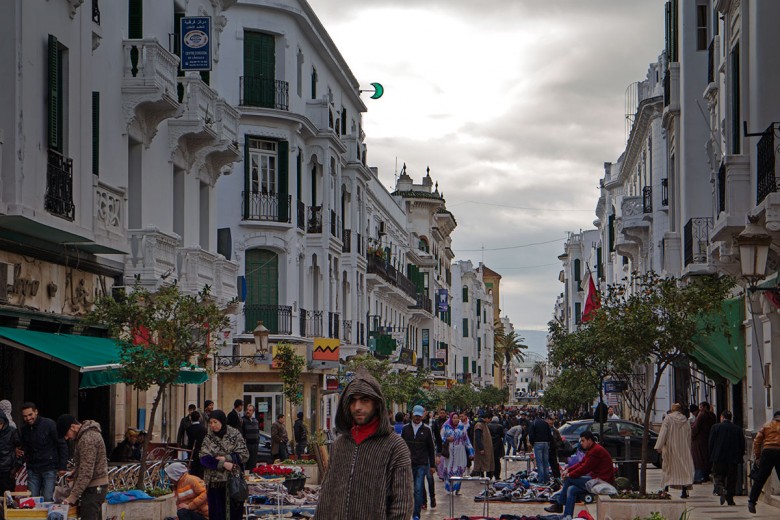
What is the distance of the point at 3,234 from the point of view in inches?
736

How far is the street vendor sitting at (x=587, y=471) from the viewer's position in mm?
18719

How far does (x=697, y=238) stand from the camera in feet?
98.4

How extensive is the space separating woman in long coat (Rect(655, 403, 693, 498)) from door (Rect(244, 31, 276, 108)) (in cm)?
2134

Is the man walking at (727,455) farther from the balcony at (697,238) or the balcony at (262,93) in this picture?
the balcony at (262,93)

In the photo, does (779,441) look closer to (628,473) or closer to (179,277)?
(628,473)

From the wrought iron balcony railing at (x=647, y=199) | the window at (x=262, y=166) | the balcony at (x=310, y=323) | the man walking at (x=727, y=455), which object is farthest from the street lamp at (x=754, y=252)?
the wrought iron balcony railing at (x=647, y=199)

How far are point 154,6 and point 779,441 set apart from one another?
1510 cm

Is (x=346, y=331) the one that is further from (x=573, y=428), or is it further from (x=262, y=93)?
(x=573, y=428)

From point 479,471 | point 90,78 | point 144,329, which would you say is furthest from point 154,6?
point 479,471

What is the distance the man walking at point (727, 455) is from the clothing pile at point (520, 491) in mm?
3108

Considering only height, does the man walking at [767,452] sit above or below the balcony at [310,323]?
below

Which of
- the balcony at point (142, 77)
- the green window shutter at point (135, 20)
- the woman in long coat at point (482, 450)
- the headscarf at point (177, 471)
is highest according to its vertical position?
the green window shutter at point (135, 20)

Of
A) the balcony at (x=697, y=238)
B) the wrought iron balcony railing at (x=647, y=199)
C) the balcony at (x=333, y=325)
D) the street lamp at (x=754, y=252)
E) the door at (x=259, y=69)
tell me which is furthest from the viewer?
the balcony at (x=333, y=325)

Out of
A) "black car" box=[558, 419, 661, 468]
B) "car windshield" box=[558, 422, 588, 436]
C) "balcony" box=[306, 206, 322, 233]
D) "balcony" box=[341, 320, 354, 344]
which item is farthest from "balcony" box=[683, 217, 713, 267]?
"balcony" box=[341, 320, 354, 344]
